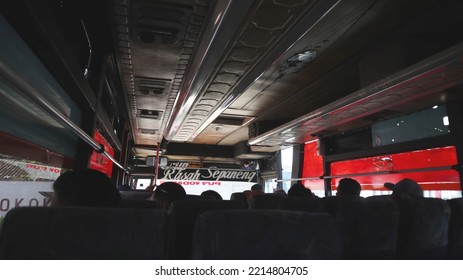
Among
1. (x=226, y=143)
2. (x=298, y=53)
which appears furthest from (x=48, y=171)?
(x=226, y=143)

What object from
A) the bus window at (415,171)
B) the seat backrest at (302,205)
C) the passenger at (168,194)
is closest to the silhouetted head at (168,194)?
the passenger at (168,194)

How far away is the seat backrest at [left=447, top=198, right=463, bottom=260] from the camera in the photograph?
1.52 meters

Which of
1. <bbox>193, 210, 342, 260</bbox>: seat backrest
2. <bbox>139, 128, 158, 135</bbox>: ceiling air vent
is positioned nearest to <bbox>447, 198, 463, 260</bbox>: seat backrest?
<bbox>193, 210, 342, 260</bbox>: seat backrest

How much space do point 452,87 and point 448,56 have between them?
0.80 meters

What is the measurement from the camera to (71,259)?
759mm

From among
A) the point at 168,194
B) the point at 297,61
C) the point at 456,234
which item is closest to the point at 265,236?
the point at 456,234

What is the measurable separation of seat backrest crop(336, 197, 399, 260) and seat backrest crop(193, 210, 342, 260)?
14.4 inches

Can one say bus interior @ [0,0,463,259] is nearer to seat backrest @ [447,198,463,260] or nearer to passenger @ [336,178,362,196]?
seat backrest @ [447,198,463,260]

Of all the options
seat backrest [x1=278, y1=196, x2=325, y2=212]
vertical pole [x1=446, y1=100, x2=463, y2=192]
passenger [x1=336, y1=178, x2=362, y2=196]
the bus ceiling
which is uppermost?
the bus ceiling

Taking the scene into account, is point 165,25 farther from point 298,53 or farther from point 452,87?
point 452,87

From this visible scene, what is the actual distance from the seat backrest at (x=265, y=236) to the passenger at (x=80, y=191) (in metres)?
0.62

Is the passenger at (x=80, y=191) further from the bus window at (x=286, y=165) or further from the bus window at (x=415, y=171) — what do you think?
the bus window at (x=286, y=165)

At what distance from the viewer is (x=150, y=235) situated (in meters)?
0.80

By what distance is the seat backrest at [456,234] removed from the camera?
4.98ft
